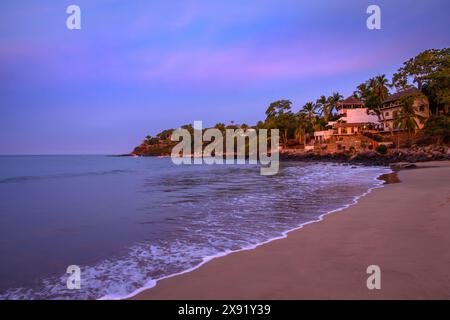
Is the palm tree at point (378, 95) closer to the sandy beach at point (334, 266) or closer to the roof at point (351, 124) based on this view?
the roof at point (351, 124)

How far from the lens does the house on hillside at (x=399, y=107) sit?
53.3 meters

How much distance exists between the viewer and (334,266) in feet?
17.5

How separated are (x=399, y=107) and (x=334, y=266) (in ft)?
198

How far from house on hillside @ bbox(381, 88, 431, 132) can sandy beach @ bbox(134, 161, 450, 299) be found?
170 feet

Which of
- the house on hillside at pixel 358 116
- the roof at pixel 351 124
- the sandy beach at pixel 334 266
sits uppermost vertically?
the house on hillside at pixel 358 116

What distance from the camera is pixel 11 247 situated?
7.66 m

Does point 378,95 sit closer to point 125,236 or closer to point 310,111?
point 310,111

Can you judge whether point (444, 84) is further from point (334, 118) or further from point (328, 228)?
point (328, 228)

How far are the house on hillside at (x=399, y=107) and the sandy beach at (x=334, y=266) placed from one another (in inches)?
2038

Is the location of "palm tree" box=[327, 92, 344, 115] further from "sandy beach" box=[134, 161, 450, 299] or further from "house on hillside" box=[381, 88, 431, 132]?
"sandy beach" box=[134, 161, 450, 299]

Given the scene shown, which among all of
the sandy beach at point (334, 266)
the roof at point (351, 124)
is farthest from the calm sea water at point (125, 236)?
the roof at point (351, 124)

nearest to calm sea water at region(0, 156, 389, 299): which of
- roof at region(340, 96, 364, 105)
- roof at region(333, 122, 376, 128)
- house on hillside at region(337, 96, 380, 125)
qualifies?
roof at region(333, 122, 376, 128)
